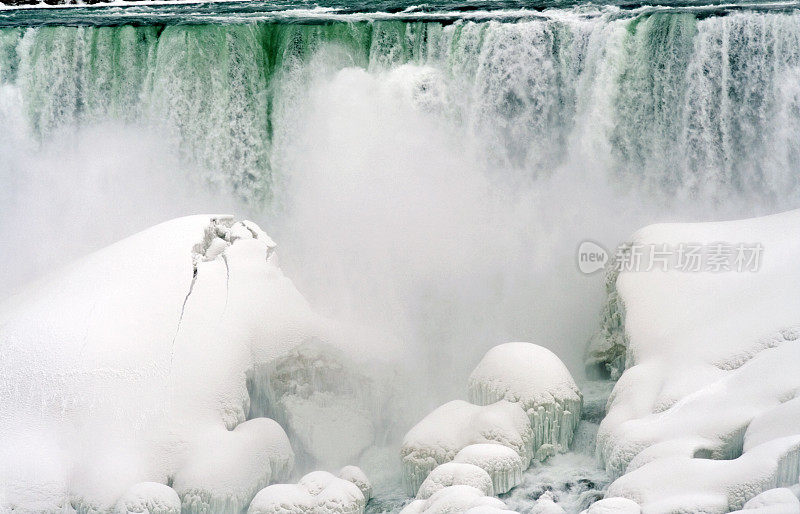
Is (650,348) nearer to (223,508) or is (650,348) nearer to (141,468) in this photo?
(223,508)

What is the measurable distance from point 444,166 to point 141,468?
278 inches

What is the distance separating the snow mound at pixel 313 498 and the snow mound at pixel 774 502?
3.18m

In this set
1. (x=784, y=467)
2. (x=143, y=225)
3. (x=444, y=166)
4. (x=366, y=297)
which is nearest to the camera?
(x=784, y=467)

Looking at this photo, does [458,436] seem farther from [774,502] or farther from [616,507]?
[774,502]

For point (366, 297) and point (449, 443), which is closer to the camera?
point (449, 443)

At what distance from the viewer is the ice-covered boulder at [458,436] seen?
26.6ft

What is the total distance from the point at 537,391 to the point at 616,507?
223 centimetres

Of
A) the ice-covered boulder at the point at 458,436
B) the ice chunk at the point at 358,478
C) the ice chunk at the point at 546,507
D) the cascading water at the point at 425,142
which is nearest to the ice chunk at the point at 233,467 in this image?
the ice chunk at the point at 358,478

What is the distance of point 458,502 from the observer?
6.64 meters

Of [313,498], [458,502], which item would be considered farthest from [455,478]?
[313,498]

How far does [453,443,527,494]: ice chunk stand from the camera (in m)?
7.66

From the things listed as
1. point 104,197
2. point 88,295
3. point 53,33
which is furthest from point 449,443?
point 53,33

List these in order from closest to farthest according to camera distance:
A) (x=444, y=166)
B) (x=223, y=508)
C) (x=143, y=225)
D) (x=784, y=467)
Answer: (x=784, y=467)
(x=223, y=508)
(x=444, y=166)
(x=143, y=225)

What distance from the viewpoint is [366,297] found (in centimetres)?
1258
